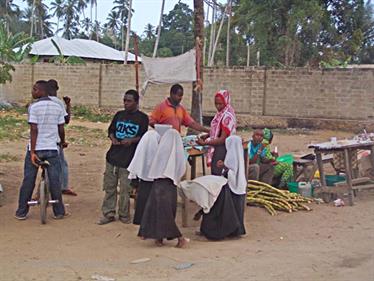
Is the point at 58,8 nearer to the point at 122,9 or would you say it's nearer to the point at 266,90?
the point at 122,9

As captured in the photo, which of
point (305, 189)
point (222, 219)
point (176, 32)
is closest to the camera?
point (222, 219)

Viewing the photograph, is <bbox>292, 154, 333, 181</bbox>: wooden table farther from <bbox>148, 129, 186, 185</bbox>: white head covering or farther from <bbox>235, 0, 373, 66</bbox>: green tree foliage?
<bbox>235, 0, 373, 66</bbox>: green tree foliage

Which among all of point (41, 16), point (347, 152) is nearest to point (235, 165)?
point (347, 152)

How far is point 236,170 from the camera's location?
20.9 ft

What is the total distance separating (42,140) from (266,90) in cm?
1528

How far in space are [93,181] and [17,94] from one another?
18274mm

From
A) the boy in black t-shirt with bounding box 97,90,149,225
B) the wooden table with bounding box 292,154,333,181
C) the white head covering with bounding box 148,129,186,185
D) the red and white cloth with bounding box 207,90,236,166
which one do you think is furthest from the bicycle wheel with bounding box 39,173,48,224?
the wooden table with bounding box 292,154,333,181

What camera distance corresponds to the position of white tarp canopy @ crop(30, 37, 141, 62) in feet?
121

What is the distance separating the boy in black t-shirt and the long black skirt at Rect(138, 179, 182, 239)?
944mm

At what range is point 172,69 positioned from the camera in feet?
41.9

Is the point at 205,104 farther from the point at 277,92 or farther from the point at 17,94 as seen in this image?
the point at 17,94

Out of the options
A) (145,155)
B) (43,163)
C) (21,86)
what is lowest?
(43,163)

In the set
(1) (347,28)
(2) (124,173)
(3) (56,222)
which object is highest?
(1) (347,28)

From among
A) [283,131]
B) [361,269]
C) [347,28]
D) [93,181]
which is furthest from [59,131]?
[347,28]
